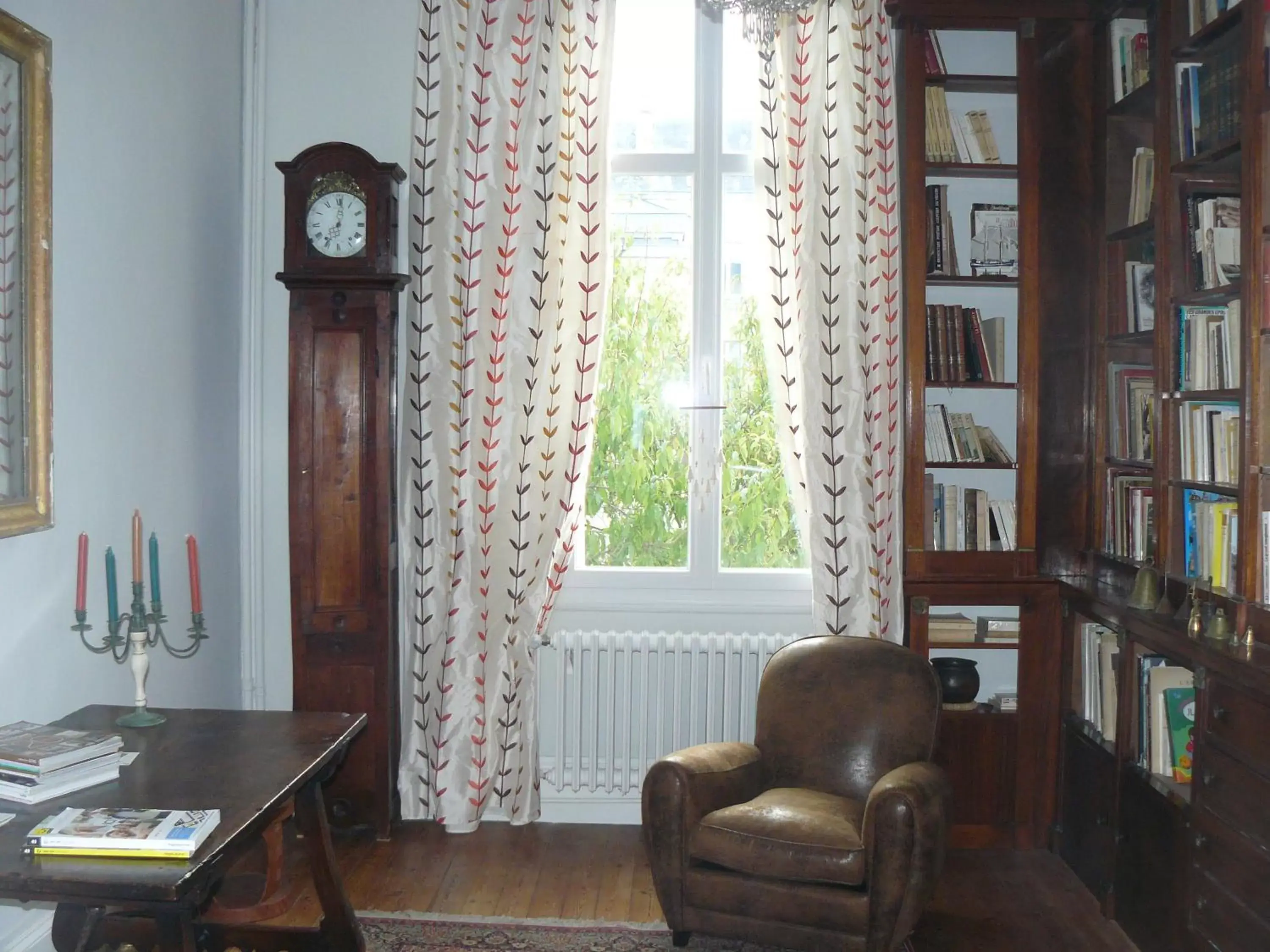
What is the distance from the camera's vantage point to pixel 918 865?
230 cm

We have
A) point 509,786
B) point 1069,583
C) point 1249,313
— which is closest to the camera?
point 1249,313

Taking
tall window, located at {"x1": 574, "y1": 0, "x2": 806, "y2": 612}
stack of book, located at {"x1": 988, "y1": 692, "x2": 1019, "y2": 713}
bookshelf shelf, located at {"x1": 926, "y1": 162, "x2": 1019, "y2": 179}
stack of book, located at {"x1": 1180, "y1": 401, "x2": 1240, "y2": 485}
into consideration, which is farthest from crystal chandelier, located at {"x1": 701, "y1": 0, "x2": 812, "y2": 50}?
stack of book, located at {"x1": 988, "y1": 692, "x2": 1019, "y2": 713}

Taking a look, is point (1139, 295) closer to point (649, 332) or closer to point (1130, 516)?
point (1130, 516)

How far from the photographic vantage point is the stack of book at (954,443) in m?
3.21

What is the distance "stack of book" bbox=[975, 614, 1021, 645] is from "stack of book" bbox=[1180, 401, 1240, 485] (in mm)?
819

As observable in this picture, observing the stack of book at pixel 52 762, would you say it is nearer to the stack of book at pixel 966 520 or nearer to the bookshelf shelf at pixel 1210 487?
the stack of book at pixel 966 520

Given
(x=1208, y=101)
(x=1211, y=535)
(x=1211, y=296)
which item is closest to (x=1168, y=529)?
(x=1211, y=535)

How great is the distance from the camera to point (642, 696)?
335 centimetres

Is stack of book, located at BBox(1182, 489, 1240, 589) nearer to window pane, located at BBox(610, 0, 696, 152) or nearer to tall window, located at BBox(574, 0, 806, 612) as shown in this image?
tall window, located at BBox(574, 0, 806, 612)

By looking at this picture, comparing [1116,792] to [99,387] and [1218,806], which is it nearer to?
[1218,806]

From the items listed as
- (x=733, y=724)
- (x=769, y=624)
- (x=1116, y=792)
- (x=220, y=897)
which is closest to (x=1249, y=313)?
(x=1116, y=792)

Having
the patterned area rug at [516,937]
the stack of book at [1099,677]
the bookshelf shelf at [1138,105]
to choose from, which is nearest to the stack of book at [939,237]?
the bookshelf shelf at [1138,105]

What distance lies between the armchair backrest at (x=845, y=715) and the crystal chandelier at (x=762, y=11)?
1.62 metres

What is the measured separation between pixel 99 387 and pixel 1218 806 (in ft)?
9.11
